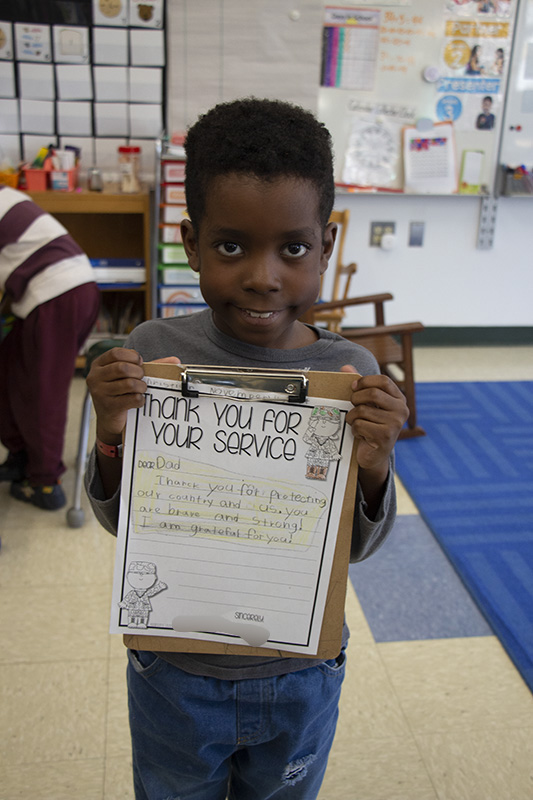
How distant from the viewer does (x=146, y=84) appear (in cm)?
357

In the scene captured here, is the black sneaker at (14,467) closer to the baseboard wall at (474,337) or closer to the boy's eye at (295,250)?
the boy's eye at (295,250)

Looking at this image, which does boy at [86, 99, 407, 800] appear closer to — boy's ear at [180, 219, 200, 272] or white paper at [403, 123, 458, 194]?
boy's ear at [180, 219, 200, 272]

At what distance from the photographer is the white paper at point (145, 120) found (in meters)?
3.61

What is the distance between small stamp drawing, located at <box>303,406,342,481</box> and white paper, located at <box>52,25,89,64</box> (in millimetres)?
3420

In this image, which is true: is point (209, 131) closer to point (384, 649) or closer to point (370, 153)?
point (384, 649)

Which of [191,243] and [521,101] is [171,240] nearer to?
[521,101]

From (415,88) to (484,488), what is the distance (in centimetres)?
236

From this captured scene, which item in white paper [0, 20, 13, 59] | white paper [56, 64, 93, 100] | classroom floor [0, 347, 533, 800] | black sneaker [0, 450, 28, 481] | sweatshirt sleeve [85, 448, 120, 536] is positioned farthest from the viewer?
white paper [56, 64, 93, 100]

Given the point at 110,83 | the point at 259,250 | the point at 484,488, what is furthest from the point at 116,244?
the point at 259,250

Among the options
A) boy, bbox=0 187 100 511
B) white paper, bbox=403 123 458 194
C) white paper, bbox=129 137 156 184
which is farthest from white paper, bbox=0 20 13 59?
white paper, bbox=403 123 458 194

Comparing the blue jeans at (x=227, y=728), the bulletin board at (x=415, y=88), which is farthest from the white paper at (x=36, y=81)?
the blue jeans at (x=227, y=728)

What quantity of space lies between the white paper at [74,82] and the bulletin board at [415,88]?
1241 mm

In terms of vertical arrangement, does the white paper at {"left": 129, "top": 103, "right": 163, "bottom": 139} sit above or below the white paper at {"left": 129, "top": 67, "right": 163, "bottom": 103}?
below

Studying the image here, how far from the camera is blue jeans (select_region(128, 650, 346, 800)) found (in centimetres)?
82
